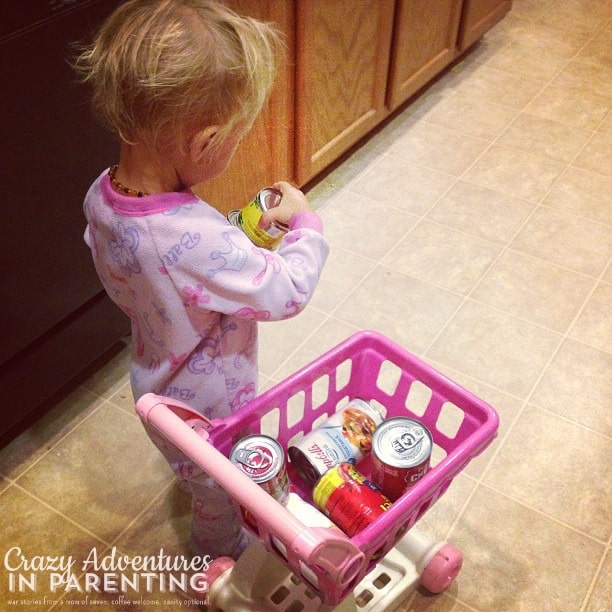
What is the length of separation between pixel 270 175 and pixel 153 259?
1054mm

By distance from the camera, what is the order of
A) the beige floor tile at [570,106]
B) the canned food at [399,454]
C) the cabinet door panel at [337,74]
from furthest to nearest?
the beige floor tile at [570,106]
the cabinet door panel at [337,74]
the canned food at [399,454]

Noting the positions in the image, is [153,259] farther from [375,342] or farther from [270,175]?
[270,175]

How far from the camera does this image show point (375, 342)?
1017 mm

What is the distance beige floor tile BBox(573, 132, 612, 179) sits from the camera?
2.19 m

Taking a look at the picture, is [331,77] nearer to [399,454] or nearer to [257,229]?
[257,229]

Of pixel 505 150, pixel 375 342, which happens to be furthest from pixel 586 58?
pixel 375 342

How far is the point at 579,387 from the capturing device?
1560 millimetres

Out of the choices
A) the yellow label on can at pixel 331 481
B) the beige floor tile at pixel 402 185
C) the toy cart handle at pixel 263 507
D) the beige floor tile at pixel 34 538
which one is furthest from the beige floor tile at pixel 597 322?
the beige floor tile at pixel 34 538

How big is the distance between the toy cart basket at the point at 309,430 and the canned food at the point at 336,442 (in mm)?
34

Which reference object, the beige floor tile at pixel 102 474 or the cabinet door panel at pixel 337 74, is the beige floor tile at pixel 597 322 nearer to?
the cabinet door panel at pixel 337 74

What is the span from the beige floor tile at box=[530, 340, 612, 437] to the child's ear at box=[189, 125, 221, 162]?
104 cm

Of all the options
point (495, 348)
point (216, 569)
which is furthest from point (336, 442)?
point (495, 348)

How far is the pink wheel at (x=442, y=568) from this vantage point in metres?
1.16

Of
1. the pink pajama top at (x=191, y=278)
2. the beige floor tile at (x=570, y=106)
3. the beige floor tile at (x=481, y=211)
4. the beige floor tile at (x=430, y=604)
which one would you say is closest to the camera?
the pink pajama top at (x=191, y=278)
